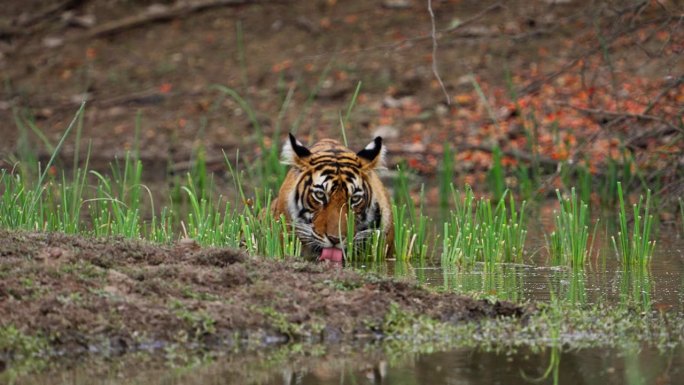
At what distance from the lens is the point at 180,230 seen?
10.2 m

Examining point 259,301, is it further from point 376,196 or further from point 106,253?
point 376,196

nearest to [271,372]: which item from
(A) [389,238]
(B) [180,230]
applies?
(A) [389,238]

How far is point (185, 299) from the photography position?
6156mm

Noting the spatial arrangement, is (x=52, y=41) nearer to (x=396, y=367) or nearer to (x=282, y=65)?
(x=282, y=65)

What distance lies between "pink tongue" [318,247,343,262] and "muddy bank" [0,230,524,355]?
1440 millimetres

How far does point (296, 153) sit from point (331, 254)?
0.90m

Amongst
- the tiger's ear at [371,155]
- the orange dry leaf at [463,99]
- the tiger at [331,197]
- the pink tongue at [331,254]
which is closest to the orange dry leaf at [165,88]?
the orange dry leaf at [463,99]

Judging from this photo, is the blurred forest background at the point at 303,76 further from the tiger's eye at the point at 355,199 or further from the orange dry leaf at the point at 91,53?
the tiger's eye at the point at 355,199

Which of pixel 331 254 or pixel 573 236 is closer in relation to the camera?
pixel 573 236

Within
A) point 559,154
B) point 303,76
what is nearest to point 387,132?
point 303,76

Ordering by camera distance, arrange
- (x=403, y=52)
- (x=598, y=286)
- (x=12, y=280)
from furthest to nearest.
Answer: (x=403, y=52), (x=598, y=286), (x=12, y=280)

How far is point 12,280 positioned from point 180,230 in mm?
4094

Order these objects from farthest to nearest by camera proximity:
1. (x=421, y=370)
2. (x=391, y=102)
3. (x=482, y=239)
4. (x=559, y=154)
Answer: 1. (x=391, y=102)
2. (x=559, y=154)
3. (x=482, y=239)
4. (x=421, y=370)

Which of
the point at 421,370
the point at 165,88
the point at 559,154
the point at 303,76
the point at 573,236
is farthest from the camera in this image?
the point at 165,88
